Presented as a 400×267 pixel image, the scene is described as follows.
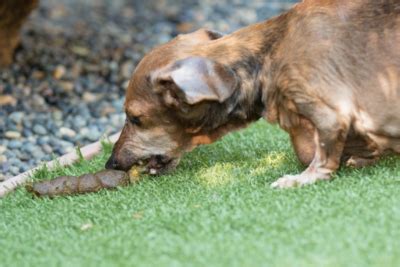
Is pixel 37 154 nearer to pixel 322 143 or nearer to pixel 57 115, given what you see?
pixel 57 115

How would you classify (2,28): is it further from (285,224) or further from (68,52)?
(285,224)

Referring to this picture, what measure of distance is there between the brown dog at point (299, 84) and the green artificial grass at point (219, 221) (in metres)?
0.23

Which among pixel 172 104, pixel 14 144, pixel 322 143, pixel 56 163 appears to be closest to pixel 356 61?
pixel 322 143

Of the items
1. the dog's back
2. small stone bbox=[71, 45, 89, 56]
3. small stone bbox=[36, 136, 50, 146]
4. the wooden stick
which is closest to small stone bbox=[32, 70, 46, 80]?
small stone bbox=[71, 45, 89, 56]

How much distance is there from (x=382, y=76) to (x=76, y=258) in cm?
194

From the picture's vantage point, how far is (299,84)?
4.45 metres

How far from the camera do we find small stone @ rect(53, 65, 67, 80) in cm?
794

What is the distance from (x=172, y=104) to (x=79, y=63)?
3894 millimetres

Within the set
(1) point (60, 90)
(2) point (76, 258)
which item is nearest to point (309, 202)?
(2) point (76, 258)

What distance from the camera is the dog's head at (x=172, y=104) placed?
4.43 meters

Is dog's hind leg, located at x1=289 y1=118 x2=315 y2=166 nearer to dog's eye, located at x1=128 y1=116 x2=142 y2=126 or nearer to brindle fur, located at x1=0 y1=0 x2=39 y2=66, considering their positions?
dog's eye, located at x1=128 y1=116 x2=142 y2=126

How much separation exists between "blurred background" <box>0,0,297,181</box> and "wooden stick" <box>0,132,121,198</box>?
266 millimetres

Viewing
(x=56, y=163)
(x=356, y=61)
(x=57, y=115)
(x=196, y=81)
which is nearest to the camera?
(x=196, y=81)

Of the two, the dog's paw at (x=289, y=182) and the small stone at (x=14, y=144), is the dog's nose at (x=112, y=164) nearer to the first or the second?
the dog's paw at (x=289, y=182)
